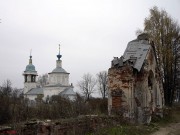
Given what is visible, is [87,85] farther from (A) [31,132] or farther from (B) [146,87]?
(A) [31,132]

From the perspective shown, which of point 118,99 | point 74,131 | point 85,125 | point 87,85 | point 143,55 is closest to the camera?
point 74,131

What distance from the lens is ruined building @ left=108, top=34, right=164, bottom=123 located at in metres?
13.9

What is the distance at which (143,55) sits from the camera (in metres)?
15.3

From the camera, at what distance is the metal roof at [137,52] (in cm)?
1478

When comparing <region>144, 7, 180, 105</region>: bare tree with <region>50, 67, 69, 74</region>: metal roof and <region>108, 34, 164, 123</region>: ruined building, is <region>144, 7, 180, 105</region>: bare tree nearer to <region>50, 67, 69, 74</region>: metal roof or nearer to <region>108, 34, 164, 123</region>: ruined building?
<region>108, 34, 164, 123</region>: ruined building

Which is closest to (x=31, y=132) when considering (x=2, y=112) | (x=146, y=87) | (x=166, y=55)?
(x=146, y=87)

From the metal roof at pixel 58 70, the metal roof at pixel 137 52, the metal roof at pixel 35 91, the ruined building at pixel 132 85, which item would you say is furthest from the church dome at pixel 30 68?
the ruined building at pixel 132 85

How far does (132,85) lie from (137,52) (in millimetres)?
2312

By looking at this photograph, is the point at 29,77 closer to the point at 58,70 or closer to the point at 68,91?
the point at 58,70

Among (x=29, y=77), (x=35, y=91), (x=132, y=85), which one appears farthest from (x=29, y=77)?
(x=132, y=85)

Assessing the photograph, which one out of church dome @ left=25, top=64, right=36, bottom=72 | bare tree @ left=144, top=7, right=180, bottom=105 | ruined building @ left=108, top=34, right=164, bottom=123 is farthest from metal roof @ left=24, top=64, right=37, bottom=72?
ruined building @ left=108, top=34, right=164, bottom=123

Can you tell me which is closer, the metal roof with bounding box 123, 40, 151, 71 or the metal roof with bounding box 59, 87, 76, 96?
the metal roof with bounding box 123, 40, 151, 71

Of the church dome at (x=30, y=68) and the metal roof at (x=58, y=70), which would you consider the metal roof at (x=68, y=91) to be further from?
the church dome at (x=30, y=68)

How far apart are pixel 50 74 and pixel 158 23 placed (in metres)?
32.6
